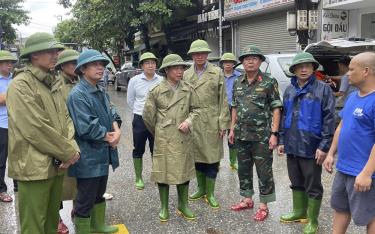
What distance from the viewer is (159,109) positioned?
4672 mm

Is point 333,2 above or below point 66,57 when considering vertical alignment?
above

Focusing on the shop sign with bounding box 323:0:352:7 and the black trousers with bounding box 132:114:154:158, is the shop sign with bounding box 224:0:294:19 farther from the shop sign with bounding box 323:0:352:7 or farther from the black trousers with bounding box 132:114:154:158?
the black trousers with bounding box 132:114:154:158

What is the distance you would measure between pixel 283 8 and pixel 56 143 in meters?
14.0

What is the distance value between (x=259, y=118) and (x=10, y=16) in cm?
3513

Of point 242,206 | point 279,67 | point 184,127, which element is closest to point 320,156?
point 242,206

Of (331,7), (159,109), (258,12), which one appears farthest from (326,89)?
(258,12)

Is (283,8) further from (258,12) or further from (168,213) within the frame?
(168,213)

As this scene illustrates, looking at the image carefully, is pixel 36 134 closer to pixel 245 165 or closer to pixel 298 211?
pixel 245 165

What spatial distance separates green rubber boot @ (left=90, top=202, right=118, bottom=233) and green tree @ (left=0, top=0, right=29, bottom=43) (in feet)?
113

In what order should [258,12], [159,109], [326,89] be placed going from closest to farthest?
1. [326,89]
2. [159,109]
3. [258,12]

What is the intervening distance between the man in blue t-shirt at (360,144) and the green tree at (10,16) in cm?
3609

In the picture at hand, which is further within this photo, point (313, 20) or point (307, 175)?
point (313, 20)

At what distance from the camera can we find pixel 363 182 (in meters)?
3.03

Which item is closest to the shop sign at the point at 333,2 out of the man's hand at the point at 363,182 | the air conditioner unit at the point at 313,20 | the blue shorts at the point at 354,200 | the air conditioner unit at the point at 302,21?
the air conditioner unit at the point at 313,20
